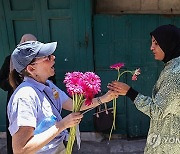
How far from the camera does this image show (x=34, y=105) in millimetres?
1659

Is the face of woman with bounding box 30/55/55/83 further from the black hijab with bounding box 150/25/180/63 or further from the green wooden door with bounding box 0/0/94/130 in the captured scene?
the green wooden door with bounding box 0/0/94/130

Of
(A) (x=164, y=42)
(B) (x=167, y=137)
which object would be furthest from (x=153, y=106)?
(A) (x=164, y=42)

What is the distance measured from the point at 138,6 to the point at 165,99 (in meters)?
2.20

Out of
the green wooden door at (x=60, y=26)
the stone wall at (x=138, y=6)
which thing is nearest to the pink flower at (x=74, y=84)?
the green wooden door at (x=60, y=26)

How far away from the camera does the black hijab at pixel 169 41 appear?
2043mm

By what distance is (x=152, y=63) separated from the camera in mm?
3771

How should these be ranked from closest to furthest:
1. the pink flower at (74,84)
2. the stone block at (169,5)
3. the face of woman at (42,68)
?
the pink flower at (74,84) → the face of woman at (42,68) → the stone block at (169,5)

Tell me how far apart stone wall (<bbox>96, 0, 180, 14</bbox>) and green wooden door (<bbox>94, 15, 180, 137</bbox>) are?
0.22 m

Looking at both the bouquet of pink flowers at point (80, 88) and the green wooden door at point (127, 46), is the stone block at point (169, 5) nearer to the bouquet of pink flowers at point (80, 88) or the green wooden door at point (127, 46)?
the green wooden door at point (127, 46)

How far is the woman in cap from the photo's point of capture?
157 cm

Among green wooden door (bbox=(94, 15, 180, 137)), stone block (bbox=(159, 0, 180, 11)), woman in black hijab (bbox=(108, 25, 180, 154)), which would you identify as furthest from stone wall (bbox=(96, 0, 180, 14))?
woman in black hijab (bbox=(108, 25, 180, 154))

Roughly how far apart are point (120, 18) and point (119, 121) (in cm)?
147

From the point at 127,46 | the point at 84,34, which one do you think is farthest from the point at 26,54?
the point at 127,46

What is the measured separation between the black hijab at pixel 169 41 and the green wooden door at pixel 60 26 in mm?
1718
